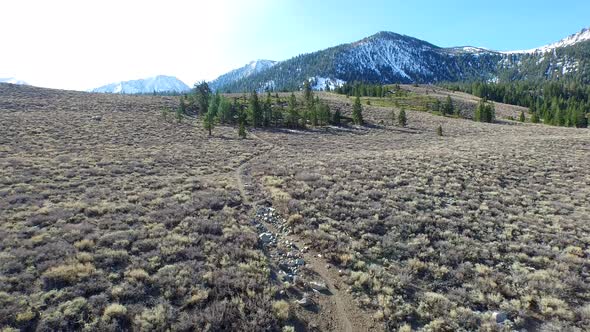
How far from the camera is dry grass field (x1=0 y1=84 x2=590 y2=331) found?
9.83m

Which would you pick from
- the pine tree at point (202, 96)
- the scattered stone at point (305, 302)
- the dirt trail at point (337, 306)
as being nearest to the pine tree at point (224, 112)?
the pine tree at point (202, 96)

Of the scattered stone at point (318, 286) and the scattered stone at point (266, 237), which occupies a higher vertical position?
the scattered stone at point (266, 237)

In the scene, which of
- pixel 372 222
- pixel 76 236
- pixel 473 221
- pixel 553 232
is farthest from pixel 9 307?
pixel 553 232

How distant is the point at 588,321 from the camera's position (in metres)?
9.88

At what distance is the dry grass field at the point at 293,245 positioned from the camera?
983cm

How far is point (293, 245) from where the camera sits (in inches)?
564

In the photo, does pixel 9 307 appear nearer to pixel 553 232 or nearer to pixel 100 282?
pixel 100 282

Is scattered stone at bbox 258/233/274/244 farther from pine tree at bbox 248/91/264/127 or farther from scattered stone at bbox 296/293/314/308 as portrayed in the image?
pine tree at bbox 248/91/264/127

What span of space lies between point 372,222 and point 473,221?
19.7ft

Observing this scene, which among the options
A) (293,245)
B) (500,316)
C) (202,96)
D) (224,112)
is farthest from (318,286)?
(202,96)

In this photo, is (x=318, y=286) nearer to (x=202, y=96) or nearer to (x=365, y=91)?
(x=202, y=96)

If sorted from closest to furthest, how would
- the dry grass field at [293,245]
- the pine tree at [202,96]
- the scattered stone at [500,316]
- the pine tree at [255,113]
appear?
the dry grass field at [293,245] < the scattered stone at [500,316] < the pine tree at [255,113] < the pine tree at [202,96]

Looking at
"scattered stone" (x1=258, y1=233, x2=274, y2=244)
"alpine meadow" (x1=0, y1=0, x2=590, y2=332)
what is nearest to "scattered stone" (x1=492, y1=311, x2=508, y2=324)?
"alpine meadow" (x1=0, y1=0, x2=590, y2=332)

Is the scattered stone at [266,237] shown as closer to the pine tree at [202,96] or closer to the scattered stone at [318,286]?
the scattered stone at [318,286]
